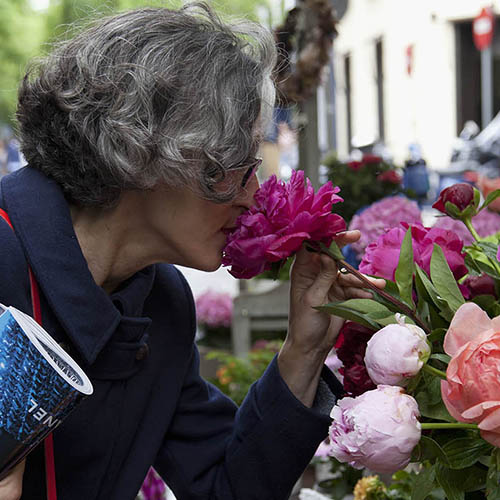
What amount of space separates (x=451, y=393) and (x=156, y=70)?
74 centimetres

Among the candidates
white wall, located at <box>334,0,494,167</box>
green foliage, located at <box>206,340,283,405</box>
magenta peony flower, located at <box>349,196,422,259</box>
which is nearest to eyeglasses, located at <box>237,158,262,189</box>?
magenta peony flower, located at <box>349,196,422,259</box>

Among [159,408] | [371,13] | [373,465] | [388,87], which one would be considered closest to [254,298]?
[159,408]

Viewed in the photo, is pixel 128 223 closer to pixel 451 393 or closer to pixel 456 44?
pixel 451 393

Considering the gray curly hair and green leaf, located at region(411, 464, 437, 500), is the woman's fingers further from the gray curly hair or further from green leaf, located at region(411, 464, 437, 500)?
green leaf, located at region(411, 464, 437, 500)

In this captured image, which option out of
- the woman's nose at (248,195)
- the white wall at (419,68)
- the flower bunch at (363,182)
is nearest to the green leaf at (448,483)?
the woman's nose at (248,195)

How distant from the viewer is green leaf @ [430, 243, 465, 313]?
1.06m

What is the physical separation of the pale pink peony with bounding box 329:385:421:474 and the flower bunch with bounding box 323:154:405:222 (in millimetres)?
2137

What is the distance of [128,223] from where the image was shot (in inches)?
58.2

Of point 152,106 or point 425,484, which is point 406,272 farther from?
point 152,106

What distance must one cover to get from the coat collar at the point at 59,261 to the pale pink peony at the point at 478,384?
682 millimetres

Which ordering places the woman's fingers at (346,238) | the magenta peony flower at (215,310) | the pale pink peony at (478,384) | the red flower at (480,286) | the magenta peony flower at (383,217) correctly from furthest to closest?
the magenta peony flower at (215,310) < the magenta peony flower at (383,217) < the woman's fingers at (346,238) < the red flower at (480,286) < the pale pink peony at (478,384)

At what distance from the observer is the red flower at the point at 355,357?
112 cm

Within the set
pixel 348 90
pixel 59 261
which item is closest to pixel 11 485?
pixel 59 261

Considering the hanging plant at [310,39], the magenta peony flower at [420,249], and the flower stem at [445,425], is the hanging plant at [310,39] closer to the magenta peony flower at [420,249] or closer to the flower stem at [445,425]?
the magenta peony flower at [420,249]
